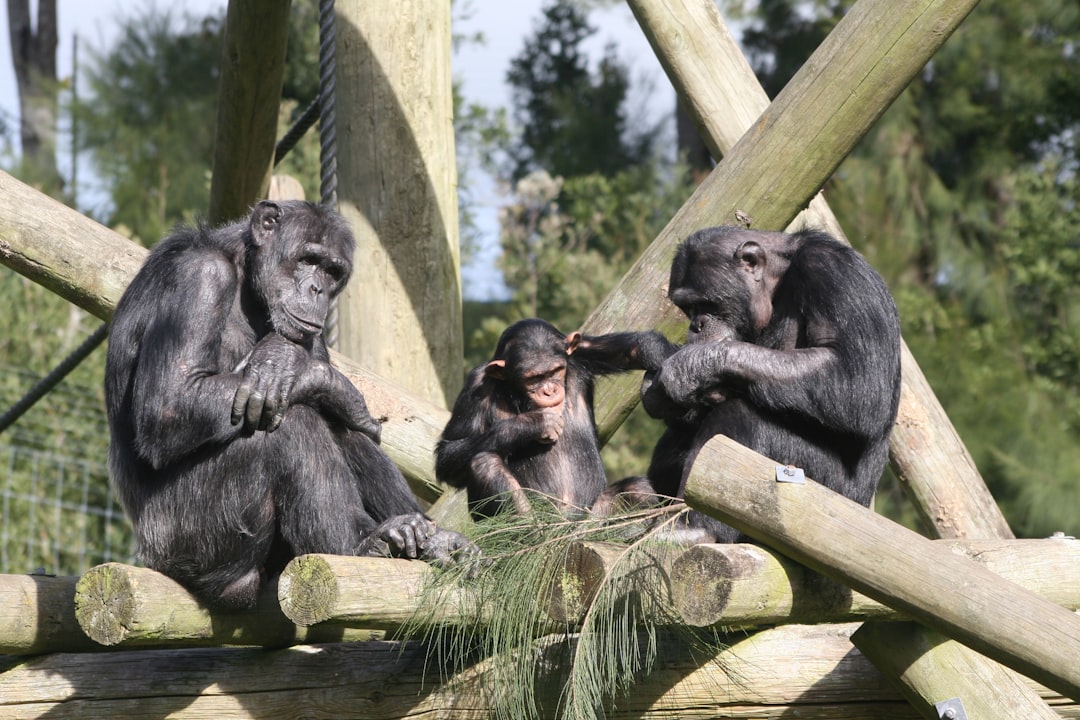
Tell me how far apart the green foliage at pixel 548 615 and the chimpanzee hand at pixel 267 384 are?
783 millimetres

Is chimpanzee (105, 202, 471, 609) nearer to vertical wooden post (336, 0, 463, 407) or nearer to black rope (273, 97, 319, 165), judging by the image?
vertical wooden post (336, 0, 463, 407)

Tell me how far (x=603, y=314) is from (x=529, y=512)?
165cm

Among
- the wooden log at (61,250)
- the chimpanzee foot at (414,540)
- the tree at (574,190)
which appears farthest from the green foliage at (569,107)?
the chimpanzee foot at (414,540)

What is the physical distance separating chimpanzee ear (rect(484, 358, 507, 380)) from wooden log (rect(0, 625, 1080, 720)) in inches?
48.8

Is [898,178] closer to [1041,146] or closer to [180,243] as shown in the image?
[1041,146]

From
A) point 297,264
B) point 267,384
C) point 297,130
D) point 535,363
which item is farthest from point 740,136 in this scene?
point 267,384

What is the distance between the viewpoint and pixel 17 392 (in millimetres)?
12523

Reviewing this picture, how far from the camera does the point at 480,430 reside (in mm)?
5051

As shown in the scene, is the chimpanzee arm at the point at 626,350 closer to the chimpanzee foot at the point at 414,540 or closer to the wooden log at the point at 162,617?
the chimpanzee foot at the point at 414,540

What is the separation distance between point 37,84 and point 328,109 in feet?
45.9

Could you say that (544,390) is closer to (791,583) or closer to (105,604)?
(791,583)

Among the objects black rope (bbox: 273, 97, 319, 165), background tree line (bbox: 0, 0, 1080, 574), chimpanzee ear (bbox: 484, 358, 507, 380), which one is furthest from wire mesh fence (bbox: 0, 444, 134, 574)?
chimpanzee ear (bbox: 484, 358, 507, 380)

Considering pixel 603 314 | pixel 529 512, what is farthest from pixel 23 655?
pixel 603 314

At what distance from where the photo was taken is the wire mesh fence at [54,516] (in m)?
12.2
